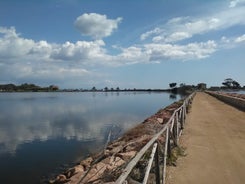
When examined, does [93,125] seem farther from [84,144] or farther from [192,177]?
[192,177]

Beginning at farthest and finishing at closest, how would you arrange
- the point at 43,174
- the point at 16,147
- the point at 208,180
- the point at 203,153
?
1. the point at 16,147
2. the point at 43,174
3. the point at 203,153
4. the point at 208,180

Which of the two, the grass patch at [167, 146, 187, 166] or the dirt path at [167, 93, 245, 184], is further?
the grass patch at [167, 146, 187, 166]

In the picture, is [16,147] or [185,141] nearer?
[185,141]

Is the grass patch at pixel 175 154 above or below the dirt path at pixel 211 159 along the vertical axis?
above

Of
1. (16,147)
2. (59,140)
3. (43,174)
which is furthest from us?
(59,140)

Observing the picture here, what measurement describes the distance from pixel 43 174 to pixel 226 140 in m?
7.95

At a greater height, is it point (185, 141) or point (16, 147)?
point (185, 141)

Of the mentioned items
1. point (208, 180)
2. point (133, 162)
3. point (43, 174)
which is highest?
point (133, 162)

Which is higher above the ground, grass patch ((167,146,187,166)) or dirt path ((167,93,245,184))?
grass patch ((167,146,187,166))

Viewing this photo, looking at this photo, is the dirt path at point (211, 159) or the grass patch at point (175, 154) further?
the grass patch at point (175, 154)

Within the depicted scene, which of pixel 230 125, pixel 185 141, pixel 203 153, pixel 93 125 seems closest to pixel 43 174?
pixel 185 141

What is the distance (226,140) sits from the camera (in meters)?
14.3

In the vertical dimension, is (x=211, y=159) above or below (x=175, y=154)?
below

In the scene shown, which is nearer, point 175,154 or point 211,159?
point 211,159
